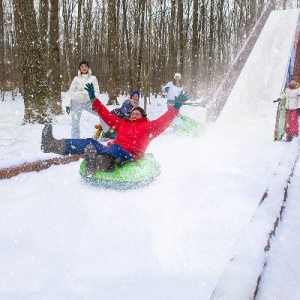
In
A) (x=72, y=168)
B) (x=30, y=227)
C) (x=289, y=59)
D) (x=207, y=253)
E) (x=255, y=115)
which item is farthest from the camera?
(x=289, y=59)

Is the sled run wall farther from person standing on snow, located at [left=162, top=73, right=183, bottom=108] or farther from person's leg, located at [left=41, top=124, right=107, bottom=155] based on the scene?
person's leg, located at [left=41, top=124, right=107, bottom=155]

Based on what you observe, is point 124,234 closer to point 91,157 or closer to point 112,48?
point 91,157

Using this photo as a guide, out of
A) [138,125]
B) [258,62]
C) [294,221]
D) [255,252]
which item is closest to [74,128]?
[138,125]

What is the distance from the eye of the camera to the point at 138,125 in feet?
13.8

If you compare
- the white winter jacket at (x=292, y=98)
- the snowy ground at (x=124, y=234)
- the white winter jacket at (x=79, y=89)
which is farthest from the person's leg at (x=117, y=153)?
the white winter jacket at (x=292, y=98)

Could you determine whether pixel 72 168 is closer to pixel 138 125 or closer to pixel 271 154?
pixel 138 125

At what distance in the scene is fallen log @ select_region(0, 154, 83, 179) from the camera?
3.99 meters

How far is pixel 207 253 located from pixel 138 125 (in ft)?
6.51

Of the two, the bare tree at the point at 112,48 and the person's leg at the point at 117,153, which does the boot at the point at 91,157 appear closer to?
the person's leg at the point at 117,153

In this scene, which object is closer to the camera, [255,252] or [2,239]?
[255,252]

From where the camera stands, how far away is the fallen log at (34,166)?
3.99 meters

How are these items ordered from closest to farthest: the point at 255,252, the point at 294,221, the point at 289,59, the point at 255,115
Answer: the point at 255,252 → the point at 294,221 → the point at 255,115 → the point at 289,59

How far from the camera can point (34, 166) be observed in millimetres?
4352

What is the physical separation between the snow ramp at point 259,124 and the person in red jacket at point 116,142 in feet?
4.82
